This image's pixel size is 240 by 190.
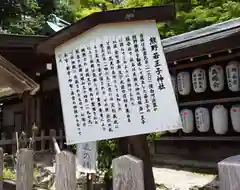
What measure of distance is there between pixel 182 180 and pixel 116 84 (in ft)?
12.4

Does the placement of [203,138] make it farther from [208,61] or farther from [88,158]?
[88,158]

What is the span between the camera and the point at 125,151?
4.14 meters

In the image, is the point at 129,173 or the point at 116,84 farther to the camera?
the point at 116,84

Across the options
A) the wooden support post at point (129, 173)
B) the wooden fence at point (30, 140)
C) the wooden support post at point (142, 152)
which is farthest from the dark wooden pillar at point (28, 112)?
the wooden support post at point (129, 173)

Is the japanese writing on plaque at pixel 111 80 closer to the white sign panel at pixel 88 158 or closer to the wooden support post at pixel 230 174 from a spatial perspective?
the wooden support post at pixel 230 174

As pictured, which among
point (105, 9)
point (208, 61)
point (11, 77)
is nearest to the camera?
point (11, 77)

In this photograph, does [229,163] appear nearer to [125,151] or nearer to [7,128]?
[125,151]

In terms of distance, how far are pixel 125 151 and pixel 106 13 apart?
6.52 feet

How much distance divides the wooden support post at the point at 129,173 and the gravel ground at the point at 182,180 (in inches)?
146

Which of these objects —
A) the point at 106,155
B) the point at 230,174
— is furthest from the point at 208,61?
the point at 230,174

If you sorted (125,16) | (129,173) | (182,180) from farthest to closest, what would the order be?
(182,180) → (125,16) → (129,173)

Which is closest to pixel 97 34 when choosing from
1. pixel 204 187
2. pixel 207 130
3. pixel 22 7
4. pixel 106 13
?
pixel 106 13

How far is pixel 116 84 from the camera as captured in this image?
2965 millimetres

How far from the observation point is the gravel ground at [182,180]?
5.47 meters
